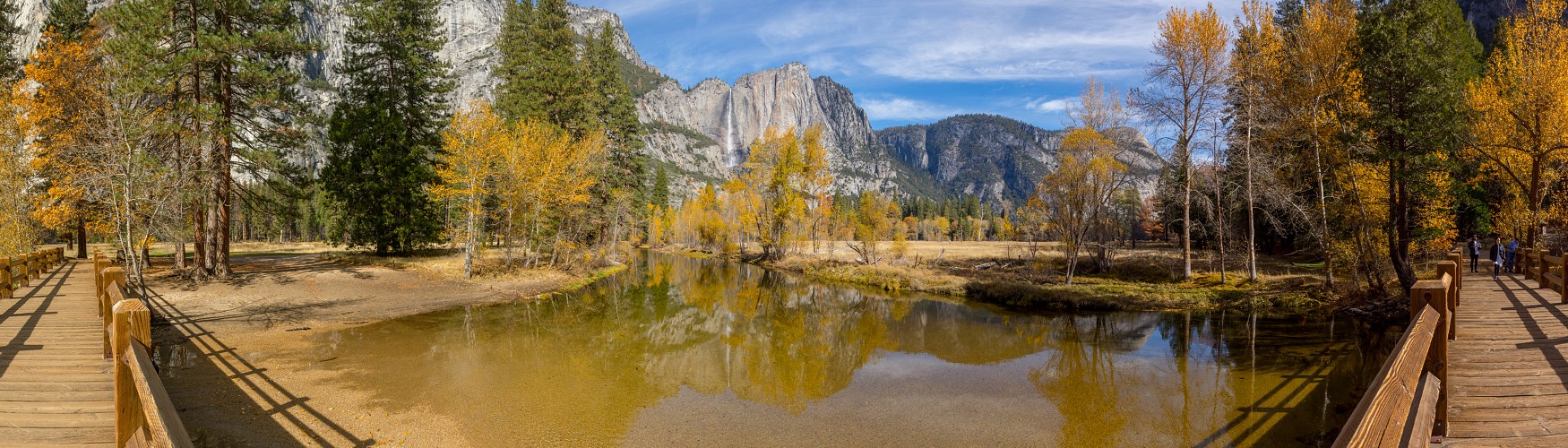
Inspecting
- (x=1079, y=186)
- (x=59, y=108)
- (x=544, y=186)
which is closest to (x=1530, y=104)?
(x=1079, y=186)

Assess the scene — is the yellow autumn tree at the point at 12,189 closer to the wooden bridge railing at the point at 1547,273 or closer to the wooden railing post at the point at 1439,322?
the wooden railing post at the point at 1439,322

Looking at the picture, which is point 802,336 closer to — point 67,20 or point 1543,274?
point 1543,274

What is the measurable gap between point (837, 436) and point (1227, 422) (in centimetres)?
662

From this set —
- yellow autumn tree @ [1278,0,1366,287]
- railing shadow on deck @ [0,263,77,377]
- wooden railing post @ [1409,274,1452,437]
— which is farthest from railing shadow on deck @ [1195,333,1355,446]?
railing shadow on deck @ [0,263,77,377]

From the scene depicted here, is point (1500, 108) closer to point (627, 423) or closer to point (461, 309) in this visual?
point (627, 423)

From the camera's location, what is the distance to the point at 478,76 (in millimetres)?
179250

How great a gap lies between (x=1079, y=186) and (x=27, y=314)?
100ft

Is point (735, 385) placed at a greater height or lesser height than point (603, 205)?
lesser

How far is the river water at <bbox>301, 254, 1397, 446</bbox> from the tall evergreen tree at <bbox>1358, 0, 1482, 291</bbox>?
4.84 meters

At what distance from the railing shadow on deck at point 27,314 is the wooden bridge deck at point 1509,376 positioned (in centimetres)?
1469

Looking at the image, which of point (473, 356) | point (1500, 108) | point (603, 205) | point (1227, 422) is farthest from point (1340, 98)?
point (603, 205)

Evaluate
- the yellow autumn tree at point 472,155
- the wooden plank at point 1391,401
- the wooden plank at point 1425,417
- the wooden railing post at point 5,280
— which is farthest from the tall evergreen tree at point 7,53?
the wooden plank at point 1425,417

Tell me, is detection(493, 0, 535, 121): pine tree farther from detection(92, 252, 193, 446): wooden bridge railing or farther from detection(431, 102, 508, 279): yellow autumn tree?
detection(92, 252, 193, 446): wooden bridge railing

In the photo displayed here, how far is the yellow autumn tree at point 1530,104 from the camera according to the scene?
1753 centimetres
